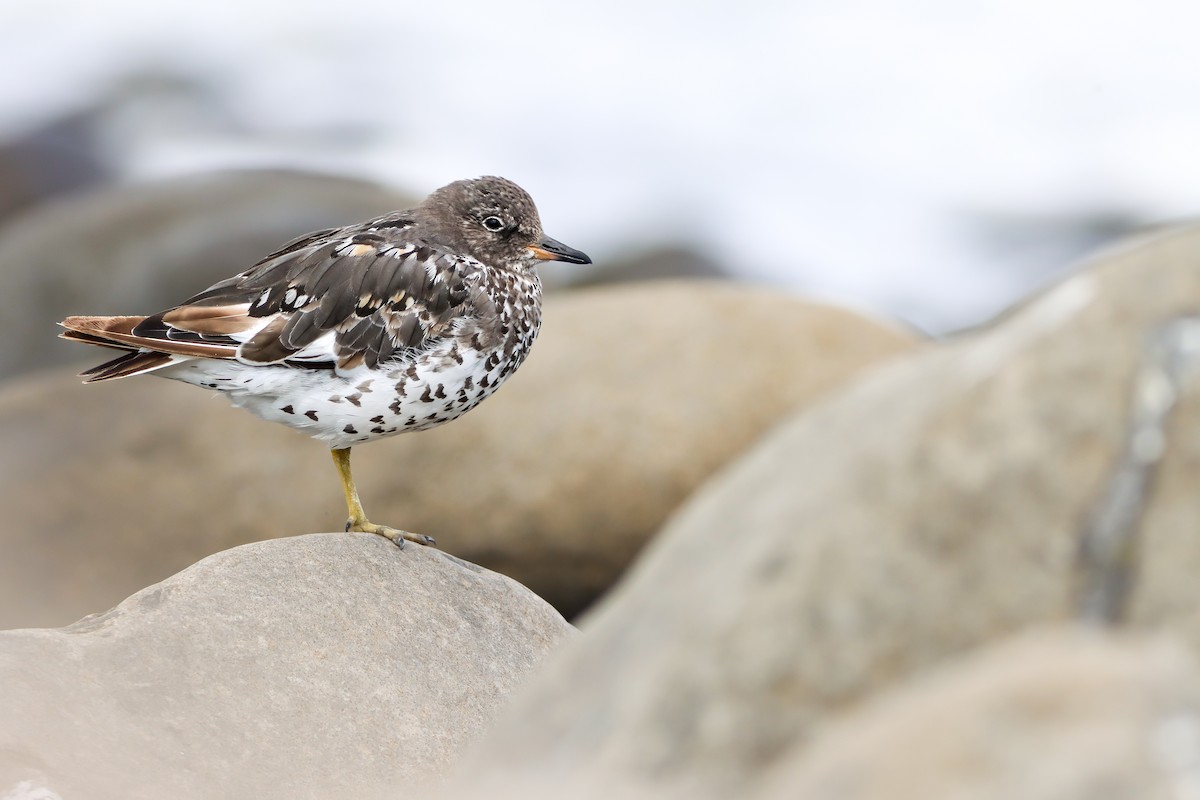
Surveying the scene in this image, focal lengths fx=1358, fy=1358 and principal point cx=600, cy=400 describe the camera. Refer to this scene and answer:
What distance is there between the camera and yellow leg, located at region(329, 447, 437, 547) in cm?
650

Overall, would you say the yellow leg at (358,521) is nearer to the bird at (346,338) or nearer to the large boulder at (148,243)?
the bird at (346,338)

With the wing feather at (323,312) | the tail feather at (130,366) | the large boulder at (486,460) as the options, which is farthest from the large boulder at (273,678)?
the large boulder at (486,460)

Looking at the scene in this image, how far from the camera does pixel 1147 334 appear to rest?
3.16 metres

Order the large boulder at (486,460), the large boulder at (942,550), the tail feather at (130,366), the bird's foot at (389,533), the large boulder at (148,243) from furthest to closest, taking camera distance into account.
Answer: the large boulder at (148,243) < the large boulder at (486,460) < the bird's foot at (389,533) < the tail feather at (130,366) < the large boulder at (942,550)

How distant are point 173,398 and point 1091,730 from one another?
9.01 m

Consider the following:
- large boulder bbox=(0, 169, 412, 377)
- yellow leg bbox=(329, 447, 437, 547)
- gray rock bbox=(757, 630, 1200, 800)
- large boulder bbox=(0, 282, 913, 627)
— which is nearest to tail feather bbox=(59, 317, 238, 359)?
yellow leg bbox=(329, 447, 437, 547)

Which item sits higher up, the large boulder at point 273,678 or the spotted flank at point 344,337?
the spotted flank at point 344,337

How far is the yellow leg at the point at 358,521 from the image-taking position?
6496mm

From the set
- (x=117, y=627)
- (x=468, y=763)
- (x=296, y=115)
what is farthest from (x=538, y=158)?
(x=468, y=763)

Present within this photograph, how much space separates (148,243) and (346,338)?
7.90 metres

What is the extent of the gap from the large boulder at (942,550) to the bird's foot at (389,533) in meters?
3.18

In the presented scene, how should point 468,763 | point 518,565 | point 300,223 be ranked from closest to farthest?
point 468,763 < point 518,565 < point 300,223

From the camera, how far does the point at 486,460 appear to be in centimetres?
963

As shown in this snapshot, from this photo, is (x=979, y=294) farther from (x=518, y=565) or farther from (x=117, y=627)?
(x=117, y=627)
